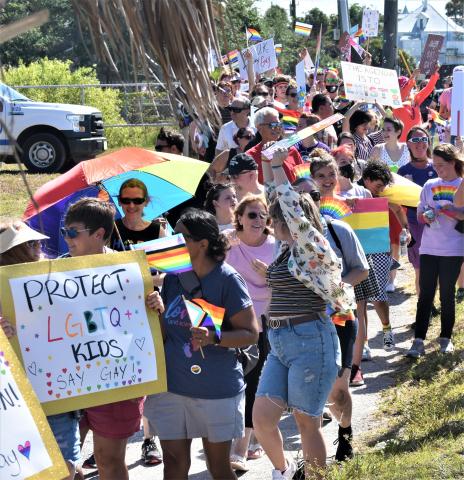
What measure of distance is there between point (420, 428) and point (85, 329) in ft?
10.0

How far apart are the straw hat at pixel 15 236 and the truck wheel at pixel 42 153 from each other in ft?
48.1

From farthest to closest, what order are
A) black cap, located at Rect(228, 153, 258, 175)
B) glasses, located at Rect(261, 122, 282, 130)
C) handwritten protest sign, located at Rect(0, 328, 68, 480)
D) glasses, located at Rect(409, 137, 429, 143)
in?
glasses, located at Rect(409, 137, 429, 143) < glasses, located at Rect(261, 122, 282, 130) < black cap, located at Rect(228, 153, 258, 175) < handwritten protest sign, located at Rect(0, 328, 68, 480)

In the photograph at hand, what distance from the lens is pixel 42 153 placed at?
66.3ft

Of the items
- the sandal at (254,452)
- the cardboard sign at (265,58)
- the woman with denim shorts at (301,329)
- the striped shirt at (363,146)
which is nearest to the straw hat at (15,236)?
the woman with denim shorts at (301,329)

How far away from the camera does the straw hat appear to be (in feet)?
17.7

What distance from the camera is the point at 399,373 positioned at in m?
9.48

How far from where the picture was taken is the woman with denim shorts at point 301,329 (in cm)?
600

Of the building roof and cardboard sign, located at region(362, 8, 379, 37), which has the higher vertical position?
cardboard sign, located at region(362, 8, 379, 37)

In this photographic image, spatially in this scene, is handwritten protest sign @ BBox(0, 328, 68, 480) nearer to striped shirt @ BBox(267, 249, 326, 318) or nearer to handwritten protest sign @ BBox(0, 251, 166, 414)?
handwritten protest sign @ BBox(0, 251, 166, 414)

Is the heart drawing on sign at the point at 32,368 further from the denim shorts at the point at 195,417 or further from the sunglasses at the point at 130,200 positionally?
the sunglasses at the point at 130,200

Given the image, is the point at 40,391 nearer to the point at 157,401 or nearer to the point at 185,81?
the point at 157,401

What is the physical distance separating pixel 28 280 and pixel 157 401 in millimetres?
985

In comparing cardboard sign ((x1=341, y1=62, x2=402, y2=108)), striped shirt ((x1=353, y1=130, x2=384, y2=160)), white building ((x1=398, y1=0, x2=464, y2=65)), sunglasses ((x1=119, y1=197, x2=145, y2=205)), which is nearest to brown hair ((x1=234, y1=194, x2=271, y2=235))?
sunglasses ((x1=119, y1=197, x2=145, y2=205))

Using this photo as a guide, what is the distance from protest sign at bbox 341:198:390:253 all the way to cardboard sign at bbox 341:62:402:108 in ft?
17.5
